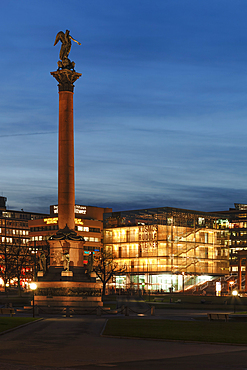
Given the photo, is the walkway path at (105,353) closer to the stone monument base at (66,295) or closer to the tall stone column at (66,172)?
the stone monument base at (66,295)

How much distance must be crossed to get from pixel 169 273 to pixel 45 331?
126m

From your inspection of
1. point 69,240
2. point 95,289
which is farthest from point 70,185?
point 95,289

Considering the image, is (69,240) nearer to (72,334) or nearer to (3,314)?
(3,314)

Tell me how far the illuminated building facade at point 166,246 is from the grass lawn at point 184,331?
11539 cm

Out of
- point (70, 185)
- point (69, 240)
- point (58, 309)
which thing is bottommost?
point (58, 309)

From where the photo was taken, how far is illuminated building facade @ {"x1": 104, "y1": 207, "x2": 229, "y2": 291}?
16062 cm

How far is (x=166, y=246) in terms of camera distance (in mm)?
160500

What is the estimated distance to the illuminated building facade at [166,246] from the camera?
527ft

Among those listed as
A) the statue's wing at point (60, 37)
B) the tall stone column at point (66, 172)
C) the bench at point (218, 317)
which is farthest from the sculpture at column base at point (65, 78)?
the bench at point (218, 317)

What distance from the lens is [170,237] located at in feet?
529

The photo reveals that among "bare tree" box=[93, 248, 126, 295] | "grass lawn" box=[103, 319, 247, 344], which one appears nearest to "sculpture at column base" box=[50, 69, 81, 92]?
"grass lawn" box=[103, 319, 247, 344]

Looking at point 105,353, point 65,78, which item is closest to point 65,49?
point 65,78

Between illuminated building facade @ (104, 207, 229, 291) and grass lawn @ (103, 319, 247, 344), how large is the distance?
115 m

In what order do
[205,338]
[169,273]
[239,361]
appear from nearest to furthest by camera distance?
[239,361] < [205,338] < [169,273]
